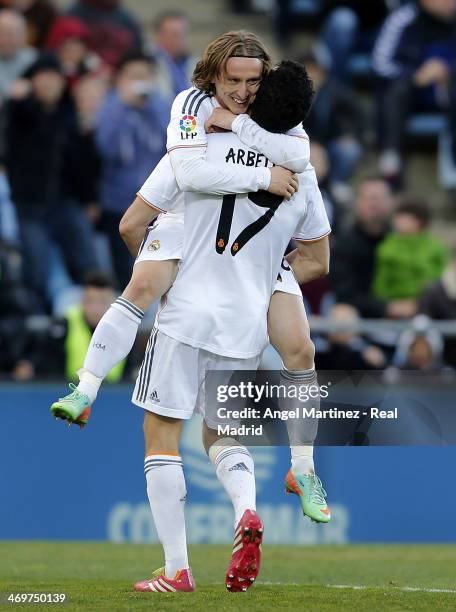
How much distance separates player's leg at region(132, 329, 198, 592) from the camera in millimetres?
7008

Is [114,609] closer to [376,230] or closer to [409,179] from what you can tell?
[376,230]

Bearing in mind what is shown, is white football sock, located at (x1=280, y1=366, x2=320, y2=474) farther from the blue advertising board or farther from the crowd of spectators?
the crowd of spectators

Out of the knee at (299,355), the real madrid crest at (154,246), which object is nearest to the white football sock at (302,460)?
the knee at (299,355)

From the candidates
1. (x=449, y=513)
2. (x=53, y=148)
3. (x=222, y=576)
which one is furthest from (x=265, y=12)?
(x=222, y=576)

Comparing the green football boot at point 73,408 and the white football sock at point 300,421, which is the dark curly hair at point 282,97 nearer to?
the white football sock at point 300,421

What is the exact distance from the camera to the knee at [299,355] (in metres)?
7.17

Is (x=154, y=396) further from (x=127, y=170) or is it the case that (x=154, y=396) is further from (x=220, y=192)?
(x=127, y=170)

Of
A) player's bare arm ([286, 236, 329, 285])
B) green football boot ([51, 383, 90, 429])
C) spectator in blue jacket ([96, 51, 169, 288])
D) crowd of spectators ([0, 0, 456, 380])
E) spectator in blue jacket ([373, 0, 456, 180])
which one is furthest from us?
spectator in blue jacket ([373, 0, 456, 180])

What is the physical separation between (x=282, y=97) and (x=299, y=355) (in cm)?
125

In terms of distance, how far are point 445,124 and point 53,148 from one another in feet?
16.6

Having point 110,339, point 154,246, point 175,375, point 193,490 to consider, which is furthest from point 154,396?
point 193,490

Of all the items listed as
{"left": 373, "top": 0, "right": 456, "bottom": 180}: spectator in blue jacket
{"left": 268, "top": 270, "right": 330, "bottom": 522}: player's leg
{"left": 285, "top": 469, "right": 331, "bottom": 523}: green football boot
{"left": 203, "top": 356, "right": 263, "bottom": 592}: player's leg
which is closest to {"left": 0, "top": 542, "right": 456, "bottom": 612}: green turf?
{"left": 203, "top": 356, "right": 263, "bottom": 592}: player's leg

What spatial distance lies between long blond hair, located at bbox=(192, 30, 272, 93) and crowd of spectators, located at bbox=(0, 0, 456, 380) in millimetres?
5336

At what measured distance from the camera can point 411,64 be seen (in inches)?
668
